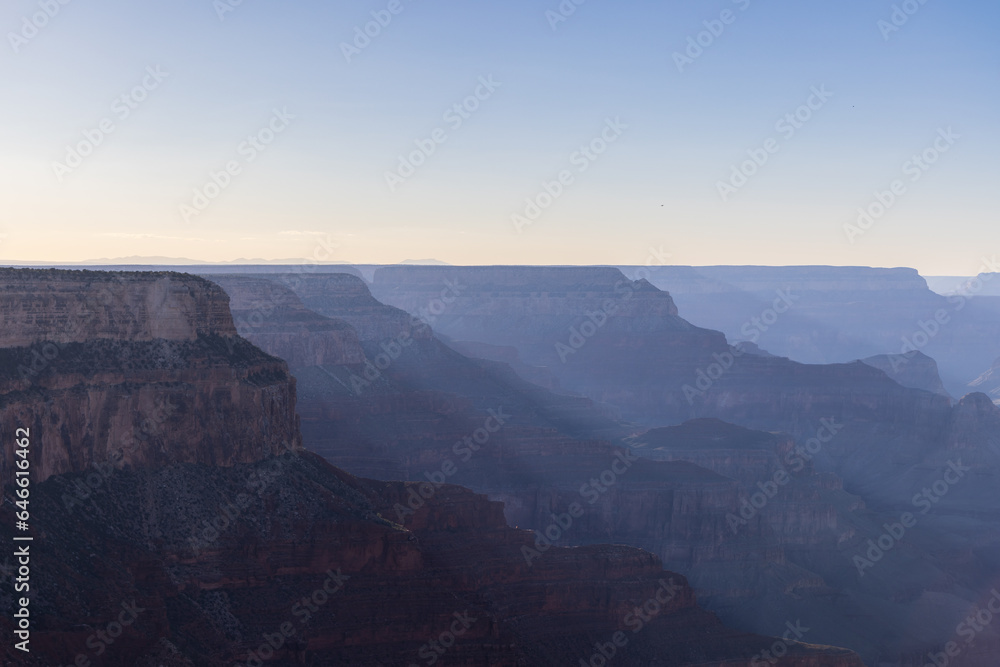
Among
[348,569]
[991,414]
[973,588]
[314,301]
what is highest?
[991,414]

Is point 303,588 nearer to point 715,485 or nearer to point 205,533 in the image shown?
point 205,533

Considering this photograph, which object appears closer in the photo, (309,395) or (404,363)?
(309,395)

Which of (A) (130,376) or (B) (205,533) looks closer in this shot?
(B) (205,533)

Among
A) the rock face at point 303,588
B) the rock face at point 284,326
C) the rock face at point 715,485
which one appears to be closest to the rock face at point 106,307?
the rock face at point 303,588

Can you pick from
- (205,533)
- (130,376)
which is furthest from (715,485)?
(130,376)

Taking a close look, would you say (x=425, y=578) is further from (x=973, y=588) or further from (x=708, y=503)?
(x=973, y=588)

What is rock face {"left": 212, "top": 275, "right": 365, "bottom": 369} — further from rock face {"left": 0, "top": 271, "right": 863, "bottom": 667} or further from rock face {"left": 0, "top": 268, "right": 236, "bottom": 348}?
rock face {"left": 0, "top": 268, "right": 236, "bottom": 348}

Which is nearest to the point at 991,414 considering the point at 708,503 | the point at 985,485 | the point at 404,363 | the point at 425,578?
the point at 985,485

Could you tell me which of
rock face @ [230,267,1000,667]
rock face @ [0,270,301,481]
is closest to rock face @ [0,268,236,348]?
rock face @ [0,270,301,481]

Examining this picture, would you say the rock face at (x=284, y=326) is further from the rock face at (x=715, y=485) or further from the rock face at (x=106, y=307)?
the rock face at (x=106, y=307)
